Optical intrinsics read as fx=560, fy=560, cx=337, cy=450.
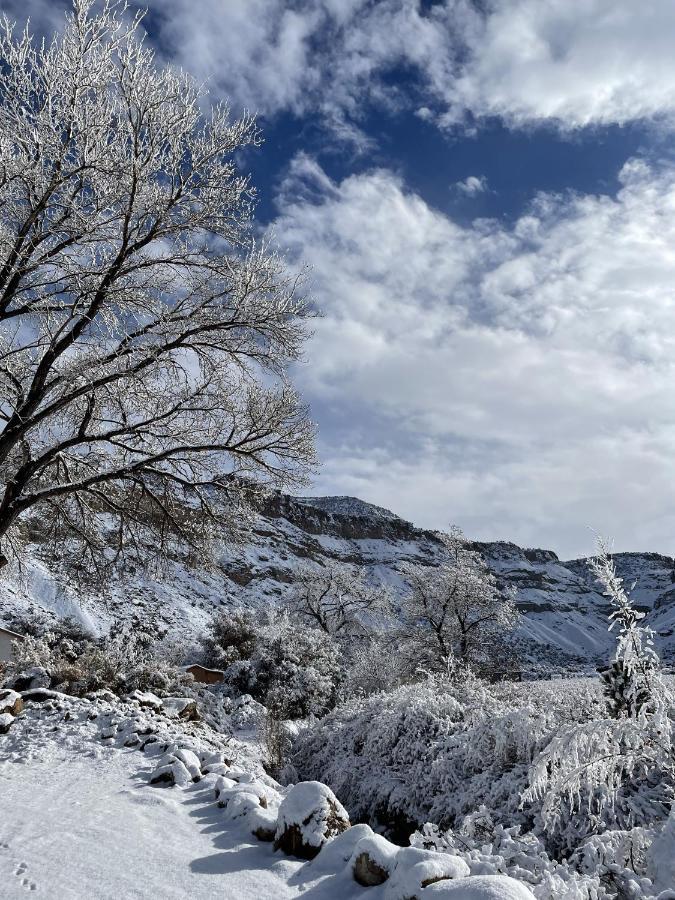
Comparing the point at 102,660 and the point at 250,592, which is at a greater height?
the point at 250,592

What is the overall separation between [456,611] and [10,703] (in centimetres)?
1803

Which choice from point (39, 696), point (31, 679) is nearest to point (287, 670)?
point (31, 679)

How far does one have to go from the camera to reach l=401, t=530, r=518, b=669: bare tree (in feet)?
73.2

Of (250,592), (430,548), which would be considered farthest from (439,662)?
(430,548)

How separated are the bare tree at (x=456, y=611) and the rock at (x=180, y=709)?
11904mm

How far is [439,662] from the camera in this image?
2098 cm

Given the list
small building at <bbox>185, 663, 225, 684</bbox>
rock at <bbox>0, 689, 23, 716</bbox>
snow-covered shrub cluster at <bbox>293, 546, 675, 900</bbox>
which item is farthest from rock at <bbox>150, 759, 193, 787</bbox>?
small building at <bbox>185, 663, 225, 684</bbox>

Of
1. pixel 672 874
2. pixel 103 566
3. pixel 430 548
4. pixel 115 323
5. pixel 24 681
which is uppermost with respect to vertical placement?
pixel 430 548

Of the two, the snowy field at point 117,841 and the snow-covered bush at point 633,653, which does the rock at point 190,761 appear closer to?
the snowy field at point 117,841

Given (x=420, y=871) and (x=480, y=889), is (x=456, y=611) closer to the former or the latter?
(x=420, y=871)

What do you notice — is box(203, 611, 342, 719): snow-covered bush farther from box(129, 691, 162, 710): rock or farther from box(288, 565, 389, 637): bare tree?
box(288, 565, 389, 637): bare tree

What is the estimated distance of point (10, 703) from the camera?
26.4 feet

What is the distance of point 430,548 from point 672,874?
117 meters

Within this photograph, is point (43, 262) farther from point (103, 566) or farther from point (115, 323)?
point (103, 566)
